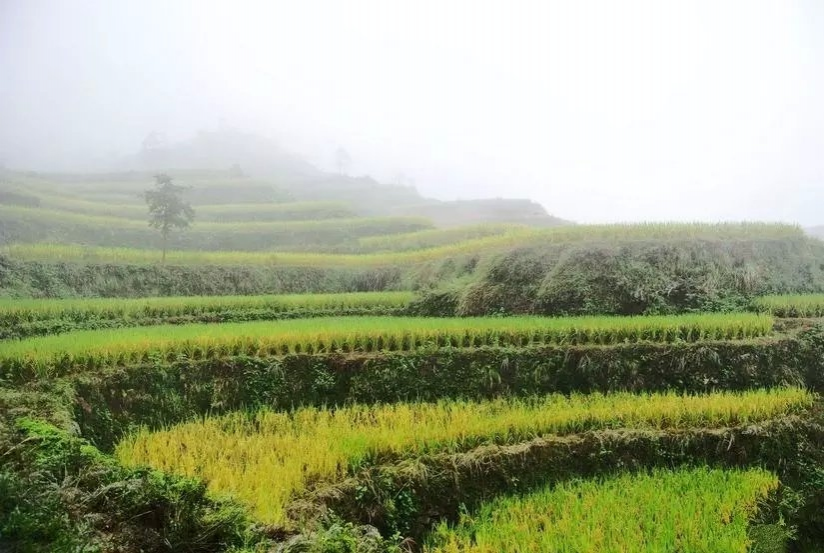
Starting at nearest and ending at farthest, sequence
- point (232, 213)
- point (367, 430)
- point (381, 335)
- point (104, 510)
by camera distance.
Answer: point (104, 510)
point (367, 430)
point (381, 335)
point (232, 213)

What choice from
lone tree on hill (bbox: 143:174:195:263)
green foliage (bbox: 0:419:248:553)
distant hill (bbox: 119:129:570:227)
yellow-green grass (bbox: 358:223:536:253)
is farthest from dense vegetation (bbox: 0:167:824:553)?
distant hill (bbox: 119:129:570:227)

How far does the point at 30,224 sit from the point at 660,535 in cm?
894

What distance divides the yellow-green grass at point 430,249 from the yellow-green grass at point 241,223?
72 cm

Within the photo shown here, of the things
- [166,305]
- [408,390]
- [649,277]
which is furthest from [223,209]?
[649,277]

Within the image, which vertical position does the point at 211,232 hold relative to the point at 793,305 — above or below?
above

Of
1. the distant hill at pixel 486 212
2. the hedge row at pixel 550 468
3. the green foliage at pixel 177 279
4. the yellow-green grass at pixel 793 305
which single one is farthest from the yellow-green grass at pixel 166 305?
the yellow-green grass at pixel 793 305

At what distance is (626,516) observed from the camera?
3.91 m

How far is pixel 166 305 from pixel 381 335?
349cm

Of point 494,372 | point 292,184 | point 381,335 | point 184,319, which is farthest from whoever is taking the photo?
point 292,184

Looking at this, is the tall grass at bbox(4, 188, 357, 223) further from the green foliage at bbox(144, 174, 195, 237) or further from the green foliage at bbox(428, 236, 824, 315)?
the green foliage at bbox(428, 236, 824, 315)

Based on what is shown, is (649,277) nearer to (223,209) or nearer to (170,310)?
(170,310)

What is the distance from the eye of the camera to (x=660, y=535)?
360 cm

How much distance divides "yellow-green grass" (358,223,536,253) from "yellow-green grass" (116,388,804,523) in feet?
21.2

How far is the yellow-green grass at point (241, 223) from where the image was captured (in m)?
8.81
